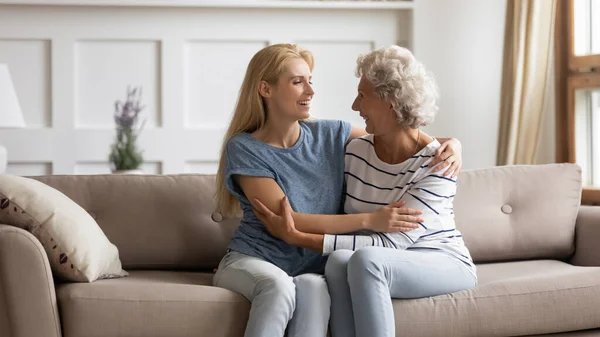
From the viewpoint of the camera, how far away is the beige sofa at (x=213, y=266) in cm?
217

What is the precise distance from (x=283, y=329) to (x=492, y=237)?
1000mm

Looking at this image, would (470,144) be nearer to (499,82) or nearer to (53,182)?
(499,82)

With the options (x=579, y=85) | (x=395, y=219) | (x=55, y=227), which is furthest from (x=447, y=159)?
(x=579, y=85)

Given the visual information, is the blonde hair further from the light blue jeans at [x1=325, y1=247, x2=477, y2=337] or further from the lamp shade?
the lamp shade

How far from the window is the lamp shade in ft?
8.13

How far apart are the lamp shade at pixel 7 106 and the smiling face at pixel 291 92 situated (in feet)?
5.37

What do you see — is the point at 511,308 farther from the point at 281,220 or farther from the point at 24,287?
the point at 24,287

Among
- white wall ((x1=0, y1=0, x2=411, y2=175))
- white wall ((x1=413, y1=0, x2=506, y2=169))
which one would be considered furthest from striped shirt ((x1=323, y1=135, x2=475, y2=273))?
white wall ((x1=413, y1=0, x2=506, y2=169))

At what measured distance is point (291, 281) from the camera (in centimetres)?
220

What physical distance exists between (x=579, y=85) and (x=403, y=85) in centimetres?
195

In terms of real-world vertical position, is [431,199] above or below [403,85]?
below

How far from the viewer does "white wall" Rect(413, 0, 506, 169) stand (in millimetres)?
4512

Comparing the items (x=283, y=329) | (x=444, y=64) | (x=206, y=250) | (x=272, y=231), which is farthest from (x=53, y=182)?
(x=444, y=64)

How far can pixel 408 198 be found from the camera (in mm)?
2328
